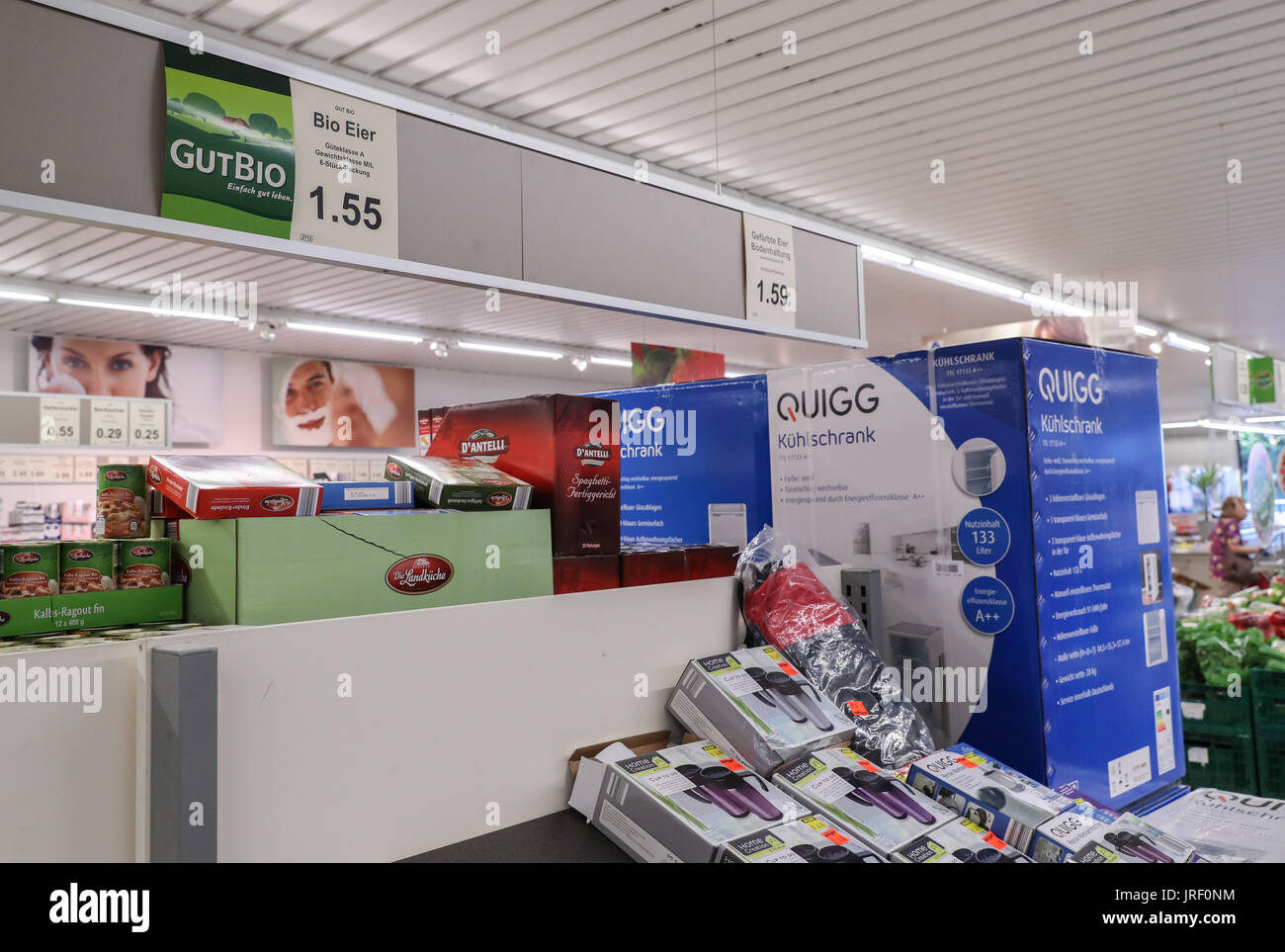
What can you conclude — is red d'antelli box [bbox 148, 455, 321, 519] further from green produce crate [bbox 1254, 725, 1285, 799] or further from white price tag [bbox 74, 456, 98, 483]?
white price tag [bbox 74, 456, 98, 483]

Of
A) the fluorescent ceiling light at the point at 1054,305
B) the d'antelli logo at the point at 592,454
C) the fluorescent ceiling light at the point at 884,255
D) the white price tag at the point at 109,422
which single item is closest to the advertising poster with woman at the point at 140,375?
the white price tag at the point at 109,422

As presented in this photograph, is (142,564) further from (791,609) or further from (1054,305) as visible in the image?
(1054,305)

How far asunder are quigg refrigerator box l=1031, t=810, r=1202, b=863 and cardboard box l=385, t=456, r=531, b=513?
4.15 ft

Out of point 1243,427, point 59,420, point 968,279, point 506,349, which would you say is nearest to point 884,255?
point 968,279

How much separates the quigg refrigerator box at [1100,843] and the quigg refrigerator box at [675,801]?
0.52 m

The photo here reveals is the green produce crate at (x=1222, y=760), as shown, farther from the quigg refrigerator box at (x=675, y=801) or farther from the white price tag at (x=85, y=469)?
the white price tag at (x=85, y=469)

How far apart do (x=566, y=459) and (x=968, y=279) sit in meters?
7.20

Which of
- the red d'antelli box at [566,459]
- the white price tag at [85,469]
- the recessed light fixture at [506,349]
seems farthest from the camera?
the recessed light fixture at [506,349]

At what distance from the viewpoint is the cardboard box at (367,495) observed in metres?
1.81

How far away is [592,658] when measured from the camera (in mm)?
2041

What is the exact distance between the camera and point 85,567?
1.57 m

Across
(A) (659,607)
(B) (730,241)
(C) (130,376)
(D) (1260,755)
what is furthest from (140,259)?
(D) (1260,755)

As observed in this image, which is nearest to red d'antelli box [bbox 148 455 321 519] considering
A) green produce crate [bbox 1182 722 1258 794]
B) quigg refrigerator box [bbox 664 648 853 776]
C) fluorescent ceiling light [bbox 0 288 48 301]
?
quigg refrigerator box [bbox 664 648 853 776]
